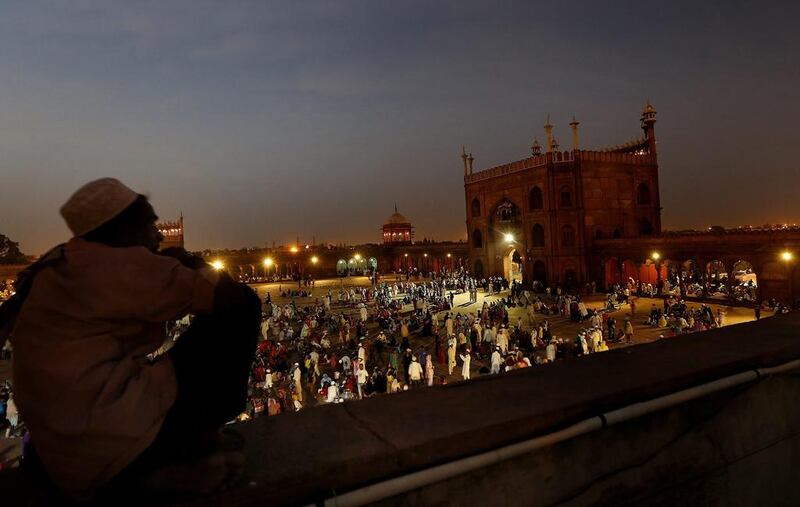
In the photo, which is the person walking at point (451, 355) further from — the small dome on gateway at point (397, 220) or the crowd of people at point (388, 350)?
the small dome on gateway at point (397, 220)

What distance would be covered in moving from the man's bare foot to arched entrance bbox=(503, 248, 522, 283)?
3867 centimetres

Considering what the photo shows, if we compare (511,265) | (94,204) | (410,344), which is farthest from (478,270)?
(94,204)

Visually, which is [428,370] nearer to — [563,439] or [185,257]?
[563,439]

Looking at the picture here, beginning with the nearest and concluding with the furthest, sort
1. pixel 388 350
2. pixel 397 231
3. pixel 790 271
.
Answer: pixel 388 350 < pixel 790 271 < pixel 397 231

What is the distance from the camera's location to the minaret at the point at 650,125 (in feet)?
117

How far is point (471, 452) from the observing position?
1670mm

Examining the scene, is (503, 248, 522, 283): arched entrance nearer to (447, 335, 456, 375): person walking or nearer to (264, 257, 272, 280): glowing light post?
(447, 335, 456, 375): person walking

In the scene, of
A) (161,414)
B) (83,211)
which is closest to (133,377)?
(161,414)

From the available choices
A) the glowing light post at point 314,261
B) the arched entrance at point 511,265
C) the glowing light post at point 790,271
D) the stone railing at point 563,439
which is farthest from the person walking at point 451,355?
the glowing light post at point 314,261

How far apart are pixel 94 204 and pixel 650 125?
40.3 m

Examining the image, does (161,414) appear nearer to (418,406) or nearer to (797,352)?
(418,406)

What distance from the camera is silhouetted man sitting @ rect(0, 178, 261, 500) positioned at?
128 centimetres

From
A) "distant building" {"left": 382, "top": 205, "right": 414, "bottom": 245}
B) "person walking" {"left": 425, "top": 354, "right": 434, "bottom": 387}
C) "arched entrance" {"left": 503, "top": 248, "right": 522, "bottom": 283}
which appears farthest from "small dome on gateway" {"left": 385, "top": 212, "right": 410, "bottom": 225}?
"person walking" {"left": 425, "top": 354, "right": 434, "bottom": 387}

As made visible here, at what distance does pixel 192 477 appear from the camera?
1.34 m
